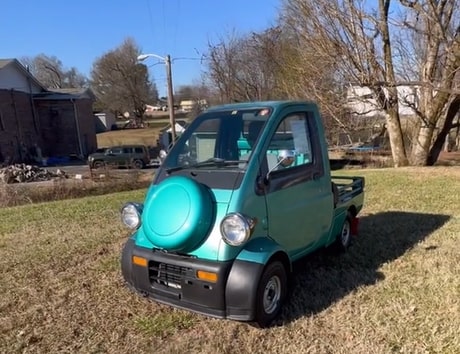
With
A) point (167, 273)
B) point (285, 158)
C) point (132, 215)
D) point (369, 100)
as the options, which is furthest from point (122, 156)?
point (285, 158)

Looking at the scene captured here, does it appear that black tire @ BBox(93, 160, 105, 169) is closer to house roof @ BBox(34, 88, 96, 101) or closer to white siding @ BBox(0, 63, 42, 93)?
white siding @ BBox(0, 63, 42, 93)

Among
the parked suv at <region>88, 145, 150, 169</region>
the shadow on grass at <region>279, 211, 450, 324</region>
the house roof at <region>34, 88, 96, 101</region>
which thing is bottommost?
the parked suv at <region>88, 145, 150, 169</region>

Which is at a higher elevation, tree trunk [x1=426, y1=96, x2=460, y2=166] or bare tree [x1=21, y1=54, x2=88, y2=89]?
bare tree [x1=21, y1=54, x2=88, y2=89]

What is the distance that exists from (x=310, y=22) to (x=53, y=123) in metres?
27.5

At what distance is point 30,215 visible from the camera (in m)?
7.44

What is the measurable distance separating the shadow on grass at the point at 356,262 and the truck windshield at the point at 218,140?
129 cm

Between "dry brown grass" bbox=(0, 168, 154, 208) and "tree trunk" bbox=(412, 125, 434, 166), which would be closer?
"dry brown grass" bbox=(0, 168, 154, 208)

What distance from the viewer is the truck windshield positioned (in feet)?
11.1

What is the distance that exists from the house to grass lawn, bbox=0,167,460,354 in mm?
10080

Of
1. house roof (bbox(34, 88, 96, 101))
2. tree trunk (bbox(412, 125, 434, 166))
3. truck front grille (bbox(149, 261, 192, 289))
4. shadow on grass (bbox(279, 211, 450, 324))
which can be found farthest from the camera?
house roof (bbox(34, 88, 96, 101))

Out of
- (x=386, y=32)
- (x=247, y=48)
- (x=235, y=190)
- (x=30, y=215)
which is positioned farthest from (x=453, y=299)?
(x=247, y=48)

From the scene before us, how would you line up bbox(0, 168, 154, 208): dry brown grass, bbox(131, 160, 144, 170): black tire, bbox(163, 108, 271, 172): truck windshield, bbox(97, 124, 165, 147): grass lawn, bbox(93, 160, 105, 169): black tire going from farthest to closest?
bbox(97, 124, 165, 147): grass lawn
bbox(93, 160, 105, 169): black tire
bbox(131, 160, 144, 170): black tire
bbox(0, 168, 154, 208): dry brown grass
bbox(163, 108, 271, 172): truck windshield

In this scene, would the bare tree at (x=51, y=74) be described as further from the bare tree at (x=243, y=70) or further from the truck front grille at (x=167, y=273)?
the truck front grille at (x=167, y=273)

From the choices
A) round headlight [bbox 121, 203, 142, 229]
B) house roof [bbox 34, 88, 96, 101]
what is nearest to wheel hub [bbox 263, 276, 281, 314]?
round headlight [bbox 121, 203, 142, 229]
